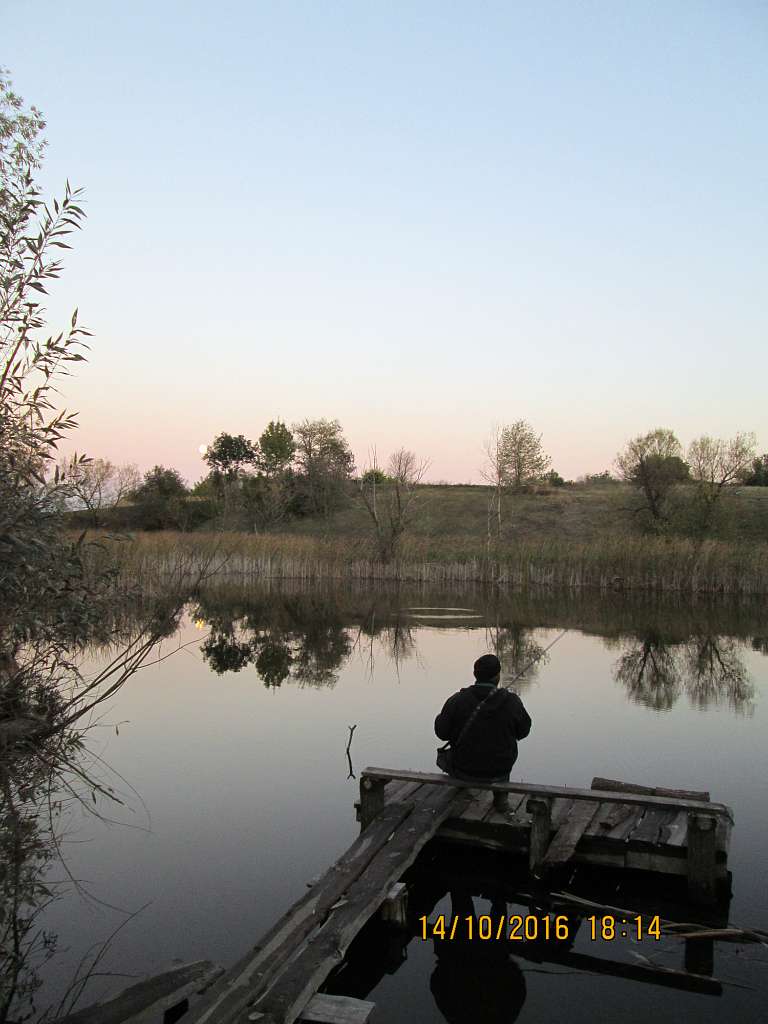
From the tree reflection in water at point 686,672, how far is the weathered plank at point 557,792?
6231 mm

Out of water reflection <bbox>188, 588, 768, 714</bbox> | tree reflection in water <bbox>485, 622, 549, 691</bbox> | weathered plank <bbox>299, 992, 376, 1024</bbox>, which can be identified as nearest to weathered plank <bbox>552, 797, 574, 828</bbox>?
weathered plank <bbox>299, 992, 376, 1024</bbox>

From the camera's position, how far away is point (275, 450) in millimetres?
61844

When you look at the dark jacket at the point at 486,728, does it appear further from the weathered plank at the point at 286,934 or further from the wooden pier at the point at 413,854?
the weathered plank at the point at 286,934

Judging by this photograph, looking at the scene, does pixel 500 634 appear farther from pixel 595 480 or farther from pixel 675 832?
pixel 595 480

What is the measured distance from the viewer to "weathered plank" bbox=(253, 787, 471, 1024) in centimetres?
374

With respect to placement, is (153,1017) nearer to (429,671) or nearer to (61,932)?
(61,932)

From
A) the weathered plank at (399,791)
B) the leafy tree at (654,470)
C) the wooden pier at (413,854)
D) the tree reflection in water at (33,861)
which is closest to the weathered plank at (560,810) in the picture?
the wooden pier at (413,854)

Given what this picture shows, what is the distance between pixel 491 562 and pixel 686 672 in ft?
49.9

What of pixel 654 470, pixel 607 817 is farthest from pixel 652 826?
pixel 654 470

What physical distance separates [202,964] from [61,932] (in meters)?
1.29

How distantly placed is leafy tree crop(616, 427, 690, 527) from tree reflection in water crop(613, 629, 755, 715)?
23.2m

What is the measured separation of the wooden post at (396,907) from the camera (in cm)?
499

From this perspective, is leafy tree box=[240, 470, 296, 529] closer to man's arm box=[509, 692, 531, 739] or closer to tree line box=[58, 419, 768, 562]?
tree line box=[58, 419, 768, 562]

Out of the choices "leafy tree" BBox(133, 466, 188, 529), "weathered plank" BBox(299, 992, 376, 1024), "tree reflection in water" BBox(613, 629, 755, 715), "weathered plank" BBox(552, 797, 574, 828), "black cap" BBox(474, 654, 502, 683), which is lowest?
"tree reflection in water" BBox(613, 629, 755, 715)
